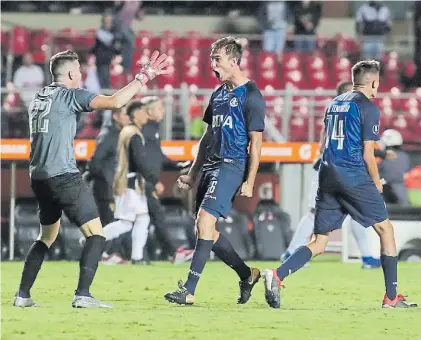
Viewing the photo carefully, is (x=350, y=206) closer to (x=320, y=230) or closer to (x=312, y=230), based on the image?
(x=320, y=230)

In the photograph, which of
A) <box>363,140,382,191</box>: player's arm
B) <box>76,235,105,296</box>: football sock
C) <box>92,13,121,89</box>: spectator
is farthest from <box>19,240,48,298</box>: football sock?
<box>92,13,121,89</box>: spectator

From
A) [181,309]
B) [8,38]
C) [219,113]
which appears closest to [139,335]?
[181,309]

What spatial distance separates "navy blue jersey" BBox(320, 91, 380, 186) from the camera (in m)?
10.3

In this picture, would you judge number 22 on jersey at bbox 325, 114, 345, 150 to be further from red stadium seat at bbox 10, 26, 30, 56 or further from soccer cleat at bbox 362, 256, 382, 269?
red stadium seat at bbox 10, 26, 30, 56

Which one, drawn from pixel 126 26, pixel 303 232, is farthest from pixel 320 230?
pixel 126 26

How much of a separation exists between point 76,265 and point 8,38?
11247mm

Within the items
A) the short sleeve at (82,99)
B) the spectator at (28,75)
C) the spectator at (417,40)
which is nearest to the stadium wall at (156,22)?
the spectator at (417,40)

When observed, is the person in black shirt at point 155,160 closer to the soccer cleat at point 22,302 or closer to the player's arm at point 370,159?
the player's arm at point 370,159

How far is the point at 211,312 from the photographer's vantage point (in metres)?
9.61

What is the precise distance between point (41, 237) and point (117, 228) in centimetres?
557

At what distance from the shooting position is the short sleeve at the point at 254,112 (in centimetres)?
1016

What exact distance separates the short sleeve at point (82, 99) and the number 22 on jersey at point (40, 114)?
0.68 feet

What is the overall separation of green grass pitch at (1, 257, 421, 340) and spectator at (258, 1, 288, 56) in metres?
12.8

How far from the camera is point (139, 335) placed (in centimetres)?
800
